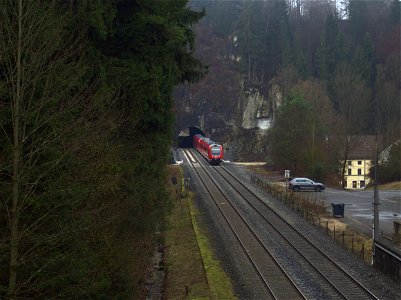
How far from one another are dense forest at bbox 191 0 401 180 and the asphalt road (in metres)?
7.46

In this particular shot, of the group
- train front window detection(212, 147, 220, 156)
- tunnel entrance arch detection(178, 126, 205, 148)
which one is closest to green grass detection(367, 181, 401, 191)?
train front window detection(212, 147, 220, 156)

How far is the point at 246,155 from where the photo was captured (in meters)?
76.4

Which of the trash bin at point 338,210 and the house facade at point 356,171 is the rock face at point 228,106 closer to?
the house facade at point 356,171

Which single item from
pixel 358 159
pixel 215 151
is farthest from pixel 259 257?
pixel 358 159

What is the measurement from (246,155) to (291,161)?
23969 mm

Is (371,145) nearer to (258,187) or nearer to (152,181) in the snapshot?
(258,187)

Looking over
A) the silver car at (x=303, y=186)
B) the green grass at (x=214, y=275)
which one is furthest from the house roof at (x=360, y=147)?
the green grass at (x=214, y=275)

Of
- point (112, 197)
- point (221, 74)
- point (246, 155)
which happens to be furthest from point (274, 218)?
point (221, 74)

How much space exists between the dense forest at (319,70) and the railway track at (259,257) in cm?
1759

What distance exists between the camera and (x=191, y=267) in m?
20.6

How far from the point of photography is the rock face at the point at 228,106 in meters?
85.7

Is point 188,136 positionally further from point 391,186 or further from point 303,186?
point 303,186

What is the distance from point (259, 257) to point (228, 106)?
6947cm

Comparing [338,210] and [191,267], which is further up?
[338,210]
